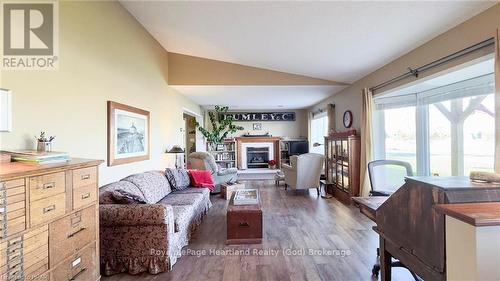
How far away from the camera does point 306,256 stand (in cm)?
271

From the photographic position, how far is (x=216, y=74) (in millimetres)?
5062

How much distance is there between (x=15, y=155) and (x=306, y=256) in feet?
8.61

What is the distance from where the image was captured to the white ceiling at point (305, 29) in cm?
251

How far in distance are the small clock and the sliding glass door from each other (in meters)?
0.71

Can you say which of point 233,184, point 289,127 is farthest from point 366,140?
point 289,127

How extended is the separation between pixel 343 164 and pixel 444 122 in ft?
6.77

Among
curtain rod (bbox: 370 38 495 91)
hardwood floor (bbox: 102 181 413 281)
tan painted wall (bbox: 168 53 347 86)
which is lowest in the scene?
hardwood floor (bbox: 102 181 413 281)

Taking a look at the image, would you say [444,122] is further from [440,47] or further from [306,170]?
[306,170]

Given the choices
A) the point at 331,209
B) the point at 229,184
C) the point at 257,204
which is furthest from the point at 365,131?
the point at 229,184

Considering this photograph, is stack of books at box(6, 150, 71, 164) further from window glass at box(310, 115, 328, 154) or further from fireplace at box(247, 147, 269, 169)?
fireplace at box(247, 147, 269, 169)

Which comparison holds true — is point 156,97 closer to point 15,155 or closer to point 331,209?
point 15,155

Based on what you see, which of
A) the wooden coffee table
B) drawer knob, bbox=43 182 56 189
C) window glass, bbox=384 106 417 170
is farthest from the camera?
window glass, bbox=384 106 417 170

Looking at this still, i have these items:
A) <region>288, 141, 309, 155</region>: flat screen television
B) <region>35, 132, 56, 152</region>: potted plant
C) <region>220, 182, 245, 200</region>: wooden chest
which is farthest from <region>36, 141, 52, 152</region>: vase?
<region>288, 141, 309, 155</region>: flat screen television

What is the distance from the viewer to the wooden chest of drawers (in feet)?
4.31
